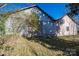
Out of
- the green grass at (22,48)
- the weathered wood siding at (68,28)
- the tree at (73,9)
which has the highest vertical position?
the tree at (73,9)

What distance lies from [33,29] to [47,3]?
27 cm

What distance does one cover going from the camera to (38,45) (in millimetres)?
1774

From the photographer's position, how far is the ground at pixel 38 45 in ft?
5.72

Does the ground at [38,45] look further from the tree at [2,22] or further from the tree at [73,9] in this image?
the tree at [73,9]

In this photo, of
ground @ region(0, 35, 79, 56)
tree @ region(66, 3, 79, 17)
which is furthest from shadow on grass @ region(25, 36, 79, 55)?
tree @ region(66, 3, 79, 17)

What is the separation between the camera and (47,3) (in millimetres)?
1783

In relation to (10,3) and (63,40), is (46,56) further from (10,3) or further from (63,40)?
(10,3)

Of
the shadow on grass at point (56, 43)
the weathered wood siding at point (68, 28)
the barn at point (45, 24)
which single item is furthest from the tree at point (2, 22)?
the weathered wood siding at point (68, 28)

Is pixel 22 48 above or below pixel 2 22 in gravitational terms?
below

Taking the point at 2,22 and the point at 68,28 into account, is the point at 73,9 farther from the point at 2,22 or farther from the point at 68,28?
the point at 2,22

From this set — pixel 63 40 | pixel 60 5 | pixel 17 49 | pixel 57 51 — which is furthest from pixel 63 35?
pixel 17 49

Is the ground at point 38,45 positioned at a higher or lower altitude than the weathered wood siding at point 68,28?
lower

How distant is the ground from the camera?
5.72 feet

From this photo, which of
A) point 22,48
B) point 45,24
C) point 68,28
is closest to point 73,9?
point 68,28
